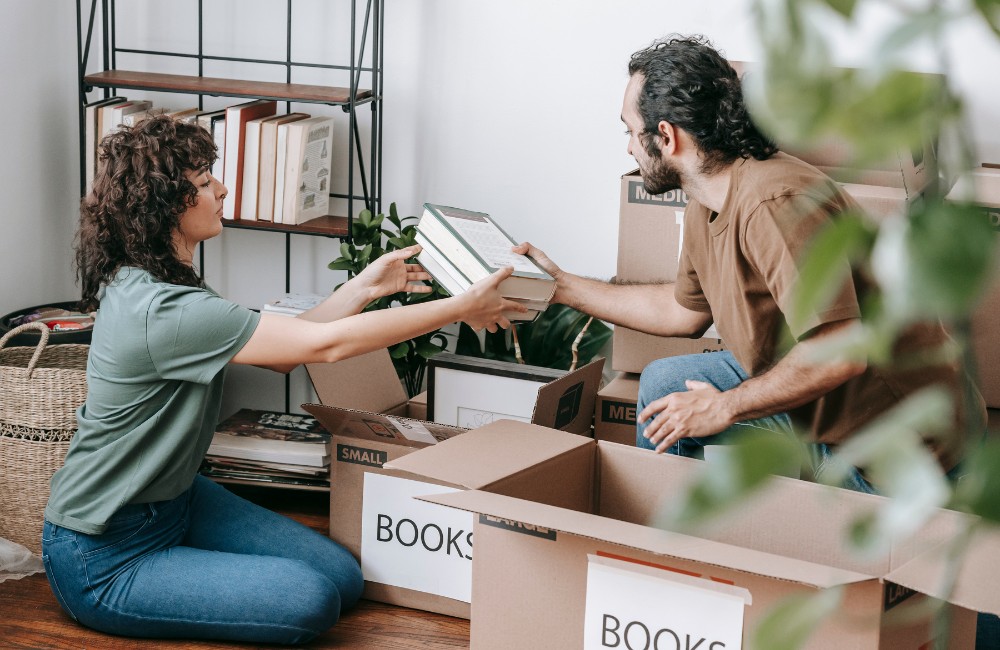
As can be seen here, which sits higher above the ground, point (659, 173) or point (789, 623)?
point (659, 173)

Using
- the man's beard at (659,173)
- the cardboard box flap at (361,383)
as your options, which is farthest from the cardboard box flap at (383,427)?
the man's beard at (659,173)

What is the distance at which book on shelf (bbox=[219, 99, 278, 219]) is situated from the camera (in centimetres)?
238

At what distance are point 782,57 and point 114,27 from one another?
2.77 metres

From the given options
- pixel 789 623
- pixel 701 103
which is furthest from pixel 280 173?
pixel 789 623

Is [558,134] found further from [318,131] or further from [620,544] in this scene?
[620,544]

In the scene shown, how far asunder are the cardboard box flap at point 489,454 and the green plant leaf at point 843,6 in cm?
108

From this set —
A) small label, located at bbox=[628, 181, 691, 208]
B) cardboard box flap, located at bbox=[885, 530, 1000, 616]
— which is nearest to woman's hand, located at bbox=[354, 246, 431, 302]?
small label, located at bbox=[628, 181, 691, 208]

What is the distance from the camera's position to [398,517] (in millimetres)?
1844

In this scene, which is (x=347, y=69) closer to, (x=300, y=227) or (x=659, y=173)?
(x=300, y=227)

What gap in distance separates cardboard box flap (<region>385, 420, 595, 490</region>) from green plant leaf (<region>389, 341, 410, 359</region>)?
79 cm

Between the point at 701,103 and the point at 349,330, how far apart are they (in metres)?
0.71

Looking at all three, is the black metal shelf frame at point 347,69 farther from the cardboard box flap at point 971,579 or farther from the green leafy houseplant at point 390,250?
the cardboard box flap at point 971,579

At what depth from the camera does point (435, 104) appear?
2568 mm

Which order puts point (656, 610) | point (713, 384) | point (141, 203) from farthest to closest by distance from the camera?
point (713, 384) < point (141, 203) < point (656, 610)
